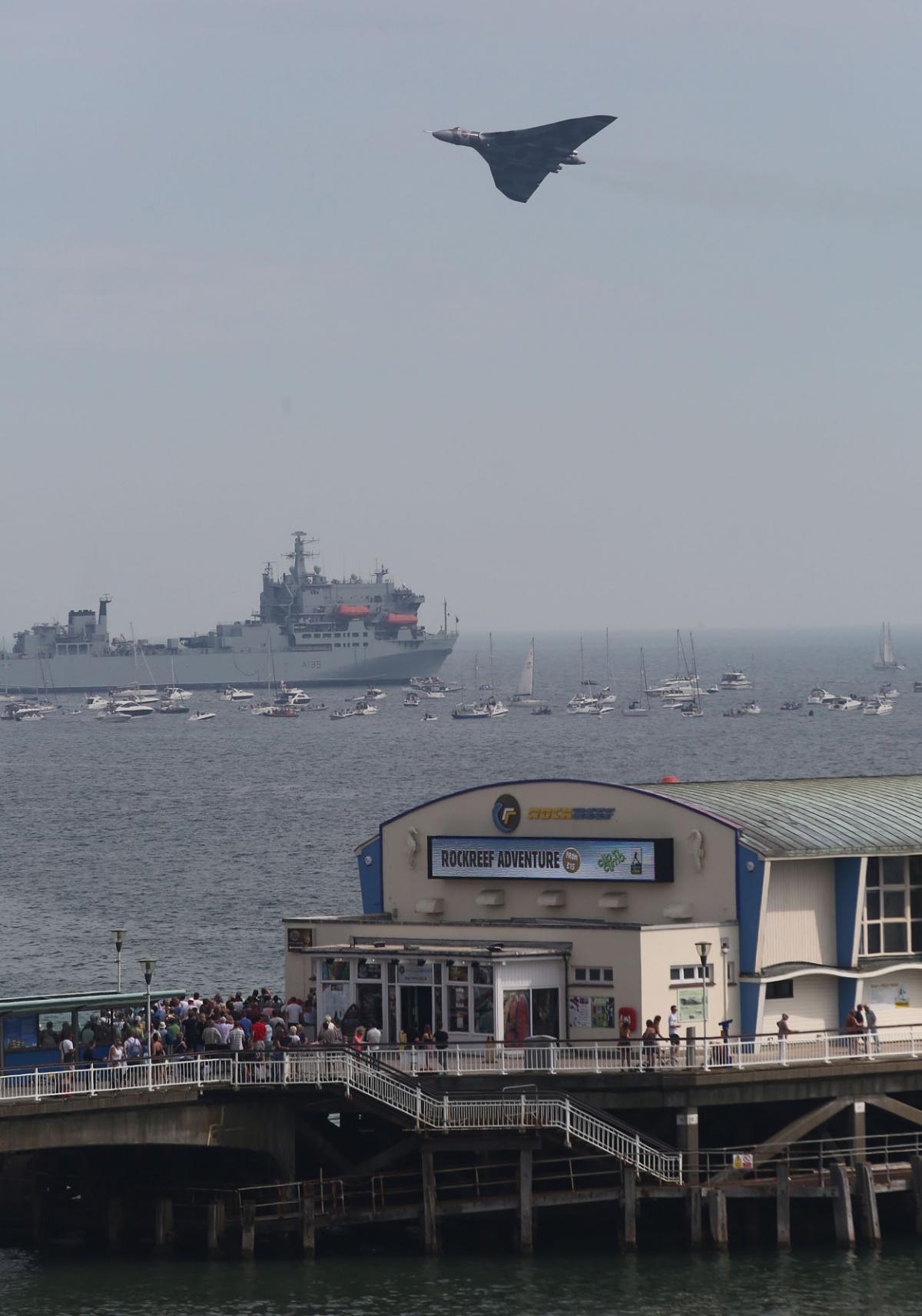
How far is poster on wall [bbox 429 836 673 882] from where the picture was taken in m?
46.3

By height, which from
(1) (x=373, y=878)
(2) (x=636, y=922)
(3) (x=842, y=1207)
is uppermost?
(1) (x=373, y=878)

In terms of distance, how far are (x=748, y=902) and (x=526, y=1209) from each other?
7.25 meters

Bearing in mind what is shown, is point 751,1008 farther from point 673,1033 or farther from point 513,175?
point 513,175

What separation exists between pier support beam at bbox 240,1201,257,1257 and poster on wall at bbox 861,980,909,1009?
1248 cm

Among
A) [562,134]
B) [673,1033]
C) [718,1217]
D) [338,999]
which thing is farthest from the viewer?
[562,134]

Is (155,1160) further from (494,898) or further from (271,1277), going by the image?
(494,898)

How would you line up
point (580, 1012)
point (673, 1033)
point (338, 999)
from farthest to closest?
1. point (338, 999)
2. point (580, 1012)
3. point (673, 1033)

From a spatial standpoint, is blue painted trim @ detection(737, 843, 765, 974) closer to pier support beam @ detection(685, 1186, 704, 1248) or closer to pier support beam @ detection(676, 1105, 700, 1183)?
pier support beam @ detection(676, 1105, 700, 1183)

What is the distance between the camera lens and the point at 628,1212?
42.3 meters

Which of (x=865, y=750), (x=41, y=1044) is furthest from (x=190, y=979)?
(x=865, y=750)

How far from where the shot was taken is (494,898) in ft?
159

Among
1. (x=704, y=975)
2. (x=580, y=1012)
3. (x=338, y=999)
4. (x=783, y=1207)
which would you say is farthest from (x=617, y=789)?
(x=783, y=1207)

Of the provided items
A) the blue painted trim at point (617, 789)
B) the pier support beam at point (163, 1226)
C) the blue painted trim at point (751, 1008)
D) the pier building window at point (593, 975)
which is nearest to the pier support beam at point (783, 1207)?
the blue painted trim at point (751, 1008)

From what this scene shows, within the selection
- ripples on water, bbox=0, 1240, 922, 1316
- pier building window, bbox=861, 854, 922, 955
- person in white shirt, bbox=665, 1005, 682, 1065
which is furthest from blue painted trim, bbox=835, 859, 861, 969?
ripples on water, bbox=0, 1240, 922, 1316
